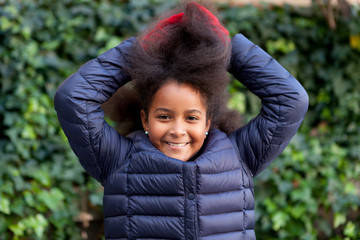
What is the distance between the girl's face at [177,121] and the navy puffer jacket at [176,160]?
0.18 feet

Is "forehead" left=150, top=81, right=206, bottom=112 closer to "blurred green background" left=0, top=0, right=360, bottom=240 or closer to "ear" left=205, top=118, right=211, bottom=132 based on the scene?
"ear" left=205, top=118, right=211, bottom=132

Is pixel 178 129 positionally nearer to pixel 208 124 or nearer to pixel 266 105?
pixel 208 124

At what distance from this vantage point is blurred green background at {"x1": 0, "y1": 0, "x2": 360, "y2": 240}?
3.57 meters

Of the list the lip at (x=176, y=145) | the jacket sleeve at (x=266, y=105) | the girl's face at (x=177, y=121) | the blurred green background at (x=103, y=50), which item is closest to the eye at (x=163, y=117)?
the girl's face at (x=177, y=121)

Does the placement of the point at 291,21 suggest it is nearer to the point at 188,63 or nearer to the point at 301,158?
the point at 301,158

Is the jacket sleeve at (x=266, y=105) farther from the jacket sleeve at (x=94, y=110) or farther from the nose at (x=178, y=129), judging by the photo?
the jacket sleeve at (x=94, y=110)

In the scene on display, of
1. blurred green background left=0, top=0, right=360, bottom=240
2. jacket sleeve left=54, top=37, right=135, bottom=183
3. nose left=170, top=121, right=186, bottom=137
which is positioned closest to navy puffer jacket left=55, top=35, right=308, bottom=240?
jacket sleeve left=54, top=37, right=135, bottom=183

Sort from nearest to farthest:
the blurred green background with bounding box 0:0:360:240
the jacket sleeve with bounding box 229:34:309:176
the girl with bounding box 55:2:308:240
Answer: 1. the girl with bounding box 55:2:308:240
2. the jacket sleeve with bounding box 229:34:309:176
3. the blurred green background with bounding box 0:0:360:240

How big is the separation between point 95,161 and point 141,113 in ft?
1.01

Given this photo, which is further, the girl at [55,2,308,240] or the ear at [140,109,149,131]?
the ear at [140,109,149,131]

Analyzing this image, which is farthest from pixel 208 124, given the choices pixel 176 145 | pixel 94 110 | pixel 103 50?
pixel 103 50

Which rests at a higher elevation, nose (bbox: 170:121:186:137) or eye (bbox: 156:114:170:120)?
eye (bbox: 156:114:170:120)

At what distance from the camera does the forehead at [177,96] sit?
2.03 metres

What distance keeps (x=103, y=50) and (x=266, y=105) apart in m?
2.03
